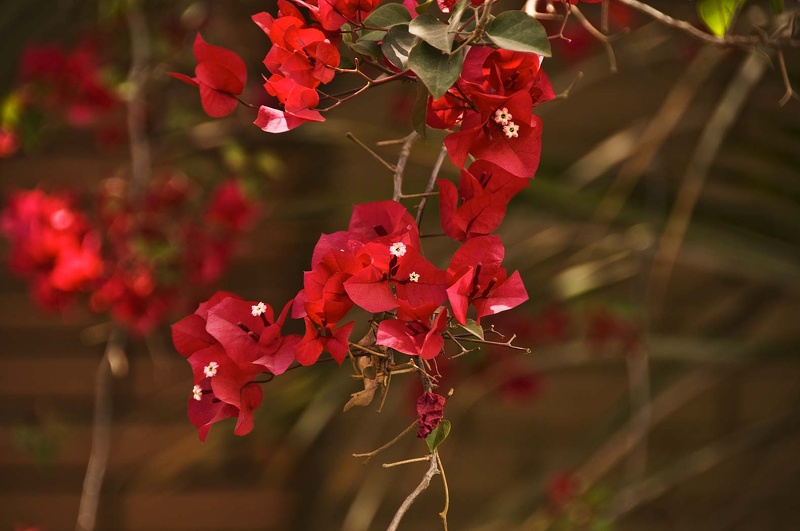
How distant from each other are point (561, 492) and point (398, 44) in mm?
918

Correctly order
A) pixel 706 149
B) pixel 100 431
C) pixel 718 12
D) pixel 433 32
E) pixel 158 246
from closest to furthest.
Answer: pixel 433 32 < pixel 718 12 < pixel 706 149 < pixel 158 246 < pixel 100 431

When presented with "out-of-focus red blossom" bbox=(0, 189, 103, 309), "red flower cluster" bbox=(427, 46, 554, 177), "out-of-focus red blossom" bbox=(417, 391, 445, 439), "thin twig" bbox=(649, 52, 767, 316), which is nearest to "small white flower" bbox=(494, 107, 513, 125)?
"red flower cluster" bbox=(427, 46, 554, 177)

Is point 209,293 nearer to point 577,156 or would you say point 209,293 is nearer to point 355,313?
point 355,313

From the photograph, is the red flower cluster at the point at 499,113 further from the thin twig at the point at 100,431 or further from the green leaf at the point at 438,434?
the thin twig at the point at 100,431

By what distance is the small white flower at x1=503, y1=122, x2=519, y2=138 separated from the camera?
0.37 metres

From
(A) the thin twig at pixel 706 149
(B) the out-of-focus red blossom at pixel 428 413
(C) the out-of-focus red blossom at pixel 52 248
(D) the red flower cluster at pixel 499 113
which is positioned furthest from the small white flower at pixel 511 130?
(C) the out-of-focus red blossom at pixel 52 248

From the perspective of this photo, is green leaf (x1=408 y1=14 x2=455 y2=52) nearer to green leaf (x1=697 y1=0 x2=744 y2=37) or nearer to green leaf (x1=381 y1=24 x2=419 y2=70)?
green leaf (x1=381 y1=24 x2=419 y2=70)

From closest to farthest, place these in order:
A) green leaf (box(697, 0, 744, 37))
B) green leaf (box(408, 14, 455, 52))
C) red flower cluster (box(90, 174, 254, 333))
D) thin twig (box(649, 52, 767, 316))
A: 1. green leaf (box(408, 14, 455, 52))
2. green leaf (box(697, 0, 744, 37))
3. thin twig (box(649, 52, 767, 316))
4. red flower cluster (box(90, 174, 254, 333))

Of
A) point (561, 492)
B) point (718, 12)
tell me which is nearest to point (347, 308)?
point (718, 12)

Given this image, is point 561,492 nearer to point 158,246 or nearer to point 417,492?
point 158,246

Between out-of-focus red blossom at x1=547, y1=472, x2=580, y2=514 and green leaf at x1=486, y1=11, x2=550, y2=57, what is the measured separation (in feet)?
3.04

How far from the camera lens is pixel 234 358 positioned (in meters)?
0.39

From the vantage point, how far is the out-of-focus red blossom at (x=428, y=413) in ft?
1.22

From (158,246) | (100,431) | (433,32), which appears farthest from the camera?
(100,431)
